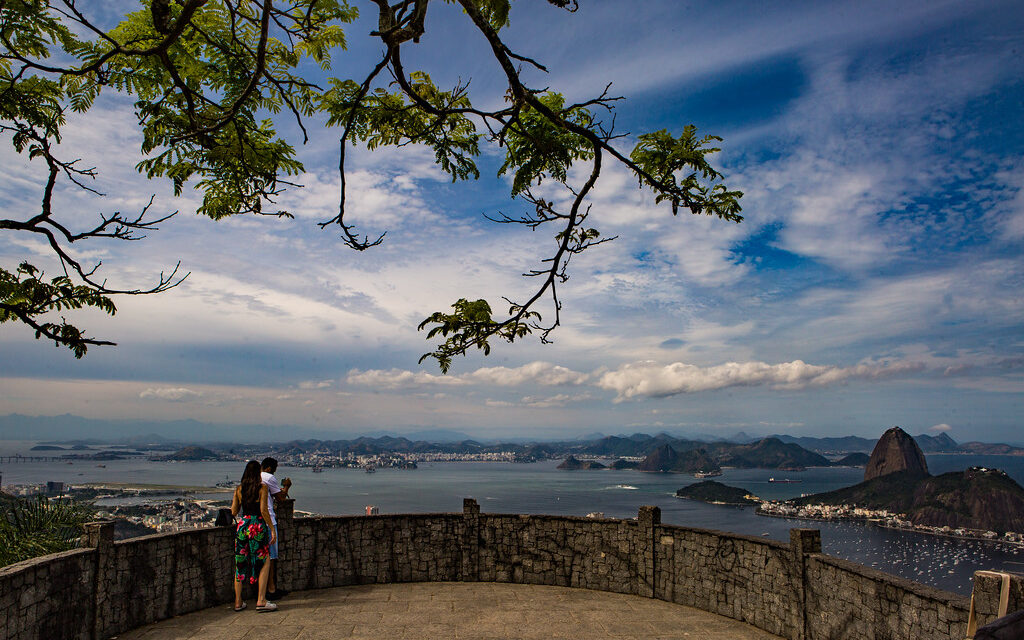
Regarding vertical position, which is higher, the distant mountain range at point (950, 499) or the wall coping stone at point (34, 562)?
the wall coping stone at point (34, 562)

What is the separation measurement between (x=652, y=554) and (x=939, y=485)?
141142 millimetres

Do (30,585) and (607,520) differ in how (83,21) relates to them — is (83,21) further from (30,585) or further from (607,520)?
(607,520)

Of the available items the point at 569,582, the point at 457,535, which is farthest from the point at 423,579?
the point at 569,582

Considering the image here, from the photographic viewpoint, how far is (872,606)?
18.1 ft

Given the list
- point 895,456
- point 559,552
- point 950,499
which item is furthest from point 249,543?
point 895,456

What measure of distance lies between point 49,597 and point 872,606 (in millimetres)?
8099

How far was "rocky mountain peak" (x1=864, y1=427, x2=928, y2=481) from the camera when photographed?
152m

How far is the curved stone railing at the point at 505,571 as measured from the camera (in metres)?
5.28

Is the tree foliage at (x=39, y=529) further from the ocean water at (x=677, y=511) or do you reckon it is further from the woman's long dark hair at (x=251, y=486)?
the ocean water at (x=677, y=511)

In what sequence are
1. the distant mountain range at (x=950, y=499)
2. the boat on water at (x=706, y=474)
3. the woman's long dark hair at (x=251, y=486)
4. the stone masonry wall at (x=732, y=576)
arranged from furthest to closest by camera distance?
the boat on water at (x=706, y=474) → the distant mountain range at (x=950, y=499) → the woman's long dark hair at (x=251, y=486) → the stone masonry wall at (x=732, y=576)

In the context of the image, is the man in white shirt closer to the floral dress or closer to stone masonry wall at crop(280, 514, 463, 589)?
the floral dress

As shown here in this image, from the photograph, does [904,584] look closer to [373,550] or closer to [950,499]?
[373,550]

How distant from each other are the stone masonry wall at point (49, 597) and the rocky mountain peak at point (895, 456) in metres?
181

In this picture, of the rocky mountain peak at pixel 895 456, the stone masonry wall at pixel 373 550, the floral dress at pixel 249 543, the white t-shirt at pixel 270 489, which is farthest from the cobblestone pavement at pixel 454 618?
the rocky mountain peak at pixel 895 456
